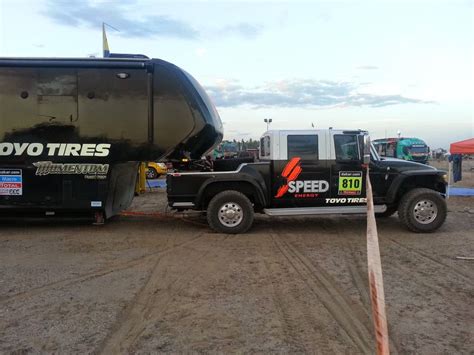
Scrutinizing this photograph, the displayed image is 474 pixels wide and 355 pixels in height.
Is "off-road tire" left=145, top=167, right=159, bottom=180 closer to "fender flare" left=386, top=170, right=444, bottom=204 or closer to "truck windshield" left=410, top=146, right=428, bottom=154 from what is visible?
"fender flare" left=386, top=170, right=444, bottom=204

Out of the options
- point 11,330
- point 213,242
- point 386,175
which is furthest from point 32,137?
point 386,175

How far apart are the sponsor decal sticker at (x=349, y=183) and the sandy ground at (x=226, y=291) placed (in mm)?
859

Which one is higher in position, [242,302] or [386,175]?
[386,175]

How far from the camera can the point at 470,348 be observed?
3822mm

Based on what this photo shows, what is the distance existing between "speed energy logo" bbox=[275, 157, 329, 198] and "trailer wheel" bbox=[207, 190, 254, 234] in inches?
29.4

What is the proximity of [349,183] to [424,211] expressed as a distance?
1.58m

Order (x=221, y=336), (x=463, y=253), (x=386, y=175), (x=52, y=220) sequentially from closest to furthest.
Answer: (x=221, y=336)
(x=463, y=253)
(x=386, y=175)
(x=52, y=220)

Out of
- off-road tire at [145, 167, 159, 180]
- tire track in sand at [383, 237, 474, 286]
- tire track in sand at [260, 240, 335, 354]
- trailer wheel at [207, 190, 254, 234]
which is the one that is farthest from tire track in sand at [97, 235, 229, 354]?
off-road tire at [145, 167, 159, 180]

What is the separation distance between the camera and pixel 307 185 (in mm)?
9031

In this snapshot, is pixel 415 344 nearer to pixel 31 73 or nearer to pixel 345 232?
pixel 345 232

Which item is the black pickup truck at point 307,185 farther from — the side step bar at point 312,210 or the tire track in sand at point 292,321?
the tire track in sand at point 292,321

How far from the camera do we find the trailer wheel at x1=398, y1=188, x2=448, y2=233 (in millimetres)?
8945

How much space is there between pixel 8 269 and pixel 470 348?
19.0 feet

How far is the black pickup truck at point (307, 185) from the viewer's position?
888 cm
